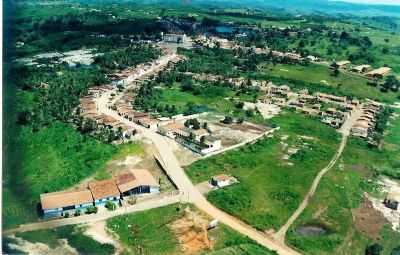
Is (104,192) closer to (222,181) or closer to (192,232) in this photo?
(192,232)

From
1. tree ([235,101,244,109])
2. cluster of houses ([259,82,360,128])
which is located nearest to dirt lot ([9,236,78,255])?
tree ([235,101,244,109])

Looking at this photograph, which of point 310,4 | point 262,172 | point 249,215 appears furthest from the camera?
point 310,4

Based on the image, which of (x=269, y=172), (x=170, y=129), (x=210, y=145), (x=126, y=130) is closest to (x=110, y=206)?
(x=210, y=145)

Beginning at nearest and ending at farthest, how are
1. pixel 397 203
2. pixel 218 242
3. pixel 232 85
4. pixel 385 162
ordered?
pixel 218 242
pixel 397 203
pixel 385 162
pixel 232 85

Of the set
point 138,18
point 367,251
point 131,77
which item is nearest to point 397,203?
point 367,251

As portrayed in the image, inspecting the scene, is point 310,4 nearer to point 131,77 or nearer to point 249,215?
point 131,77
